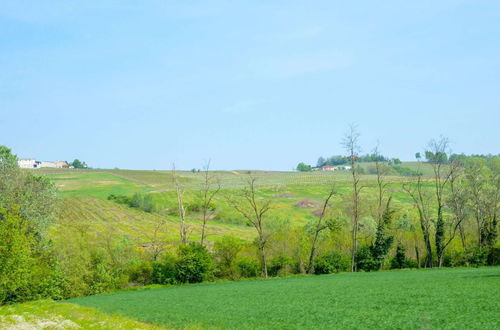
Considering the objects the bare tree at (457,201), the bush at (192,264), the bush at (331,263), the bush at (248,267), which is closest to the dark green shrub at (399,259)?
the bare tree at (457,201)

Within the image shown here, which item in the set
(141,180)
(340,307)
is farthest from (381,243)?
(141,180)

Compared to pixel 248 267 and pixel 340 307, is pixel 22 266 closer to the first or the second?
pixel 248 267

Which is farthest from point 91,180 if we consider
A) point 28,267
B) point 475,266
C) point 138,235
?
point 475,266

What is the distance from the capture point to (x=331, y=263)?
7206 centimetres

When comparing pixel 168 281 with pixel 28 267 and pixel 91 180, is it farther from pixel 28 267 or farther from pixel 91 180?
pixel 91 180

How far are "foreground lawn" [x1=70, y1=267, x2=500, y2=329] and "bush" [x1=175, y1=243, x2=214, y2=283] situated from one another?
1942 centimetres

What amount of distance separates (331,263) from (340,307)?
4038 centimetres

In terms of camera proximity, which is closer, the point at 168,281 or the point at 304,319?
the point at 304,319

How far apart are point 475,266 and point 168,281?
44.6 metres

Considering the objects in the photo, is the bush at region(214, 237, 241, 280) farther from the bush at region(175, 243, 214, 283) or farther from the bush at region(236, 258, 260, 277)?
the bush at region(175, 243, 214, 283)

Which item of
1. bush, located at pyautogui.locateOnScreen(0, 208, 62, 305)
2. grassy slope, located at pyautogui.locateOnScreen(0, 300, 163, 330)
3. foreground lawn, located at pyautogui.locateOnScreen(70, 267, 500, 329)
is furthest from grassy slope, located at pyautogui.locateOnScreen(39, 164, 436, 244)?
grassy slope, located at pyautogui.locateOnScreen(0, 300, 163, 330)

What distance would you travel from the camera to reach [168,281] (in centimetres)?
6869

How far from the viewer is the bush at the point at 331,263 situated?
7169 cm

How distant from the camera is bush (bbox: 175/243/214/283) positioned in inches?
2685
